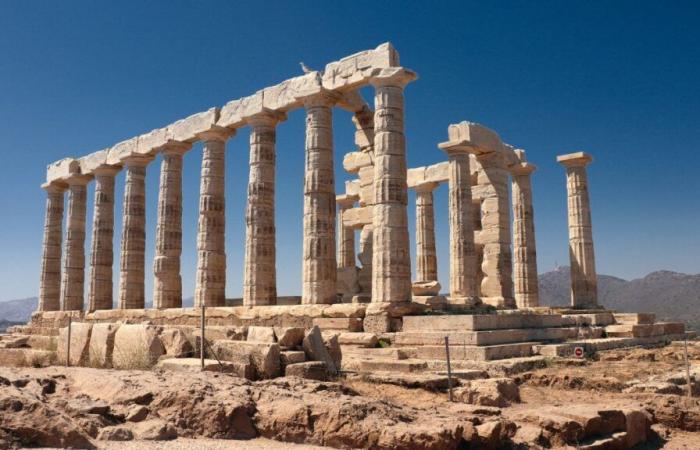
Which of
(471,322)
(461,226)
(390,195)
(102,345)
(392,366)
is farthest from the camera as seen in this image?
(461,226)

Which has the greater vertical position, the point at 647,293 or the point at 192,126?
the point at 192,126

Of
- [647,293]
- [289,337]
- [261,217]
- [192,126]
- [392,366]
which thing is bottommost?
[392,366]

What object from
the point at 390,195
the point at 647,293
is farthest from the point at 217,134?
the point at 647,293

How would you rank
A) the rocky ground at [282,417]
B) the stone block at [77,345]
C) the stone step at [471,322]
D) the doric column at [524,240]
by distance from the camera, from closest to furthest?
the rocky ground at [282,417], the stone block at [77,345], the stone step at [471,322], the doric column at [524,240]

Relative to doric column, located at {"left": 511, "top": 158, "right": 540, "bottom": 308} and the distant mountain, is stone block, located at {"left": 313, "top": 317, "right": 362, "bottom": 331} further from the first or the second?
the distant mountain

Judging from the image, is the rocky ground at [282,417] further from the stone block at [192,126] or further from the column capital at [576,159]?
the column capital at [576,159]

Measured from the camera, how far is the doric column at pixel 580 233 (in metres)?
28.9

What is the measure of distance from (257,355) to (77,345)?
16.7ft

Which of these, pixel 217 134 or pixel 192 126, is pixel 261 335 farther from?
pixel 192 126

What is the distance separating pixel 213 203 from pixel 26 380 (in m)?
17.9

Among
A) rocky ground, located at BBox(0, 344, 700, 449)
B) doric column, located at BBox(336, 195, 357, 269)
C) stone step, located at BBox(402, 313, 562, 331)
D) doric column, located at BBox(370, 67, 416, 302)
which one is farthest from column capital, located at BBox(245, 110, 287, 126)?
rocky ground, located at BBox(0, 344, 700, 449)

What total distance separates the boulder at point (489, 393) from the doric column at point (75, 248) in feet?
90.0

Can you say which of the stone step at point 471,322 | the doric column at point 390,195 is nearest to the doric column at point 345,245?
the doric column at point 390,195

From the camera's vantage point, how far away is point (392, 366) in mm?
14031
